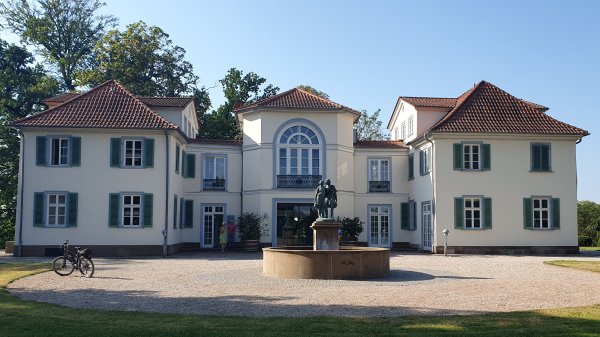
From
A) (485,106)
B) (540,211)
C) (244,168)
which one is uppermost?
(485,106)

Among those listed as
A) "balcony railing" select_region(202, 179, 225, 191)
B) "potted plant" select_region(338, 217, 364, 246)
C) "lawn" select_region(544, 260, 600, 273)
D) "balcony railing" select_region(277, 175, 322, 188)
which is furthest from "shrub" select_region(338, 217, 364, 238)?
"lawn" select_region(544, 260, 600, 273)

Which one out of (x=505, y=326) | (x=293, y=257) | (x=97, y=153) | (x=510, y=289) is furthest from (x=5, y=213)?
(x=505, y=326)

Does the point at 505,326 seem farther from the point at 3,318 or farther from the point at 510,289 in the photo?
the point at 3,318

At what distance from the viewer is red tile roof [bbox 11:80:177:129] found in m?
27.1

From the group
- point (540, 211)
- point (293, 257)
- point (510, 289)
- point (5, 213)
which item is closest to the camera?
point (510, 289)

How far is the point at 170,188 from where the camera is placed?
28.0 metres

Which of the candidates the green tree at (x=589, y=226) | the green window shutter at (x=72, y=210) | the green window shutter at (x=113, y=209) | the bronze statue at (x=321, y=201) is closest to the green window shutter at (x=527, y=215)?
the green tree at (x=589, y=226)

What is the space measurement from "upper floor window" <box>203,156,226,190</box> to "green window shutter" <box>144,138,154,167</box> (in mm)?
5237

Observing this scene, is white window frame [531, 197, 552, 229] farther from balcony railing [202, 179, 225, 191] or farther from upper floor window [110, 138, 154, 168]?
upper floor window [110, 138, 154, 168]

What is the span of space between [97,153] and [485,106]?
18.4m

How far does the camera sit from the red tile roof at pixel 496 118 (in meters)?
29.2

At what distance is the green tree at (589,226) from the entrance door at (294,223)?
18.6 metres

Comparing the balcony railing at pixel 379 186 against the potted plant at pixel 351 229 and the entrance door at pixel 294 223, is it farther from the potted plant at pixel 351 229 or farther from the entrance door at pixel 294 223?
the entrance door at pixel 294 223

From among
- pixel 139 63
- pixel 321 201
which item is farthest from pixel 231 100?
pixel 321 201
